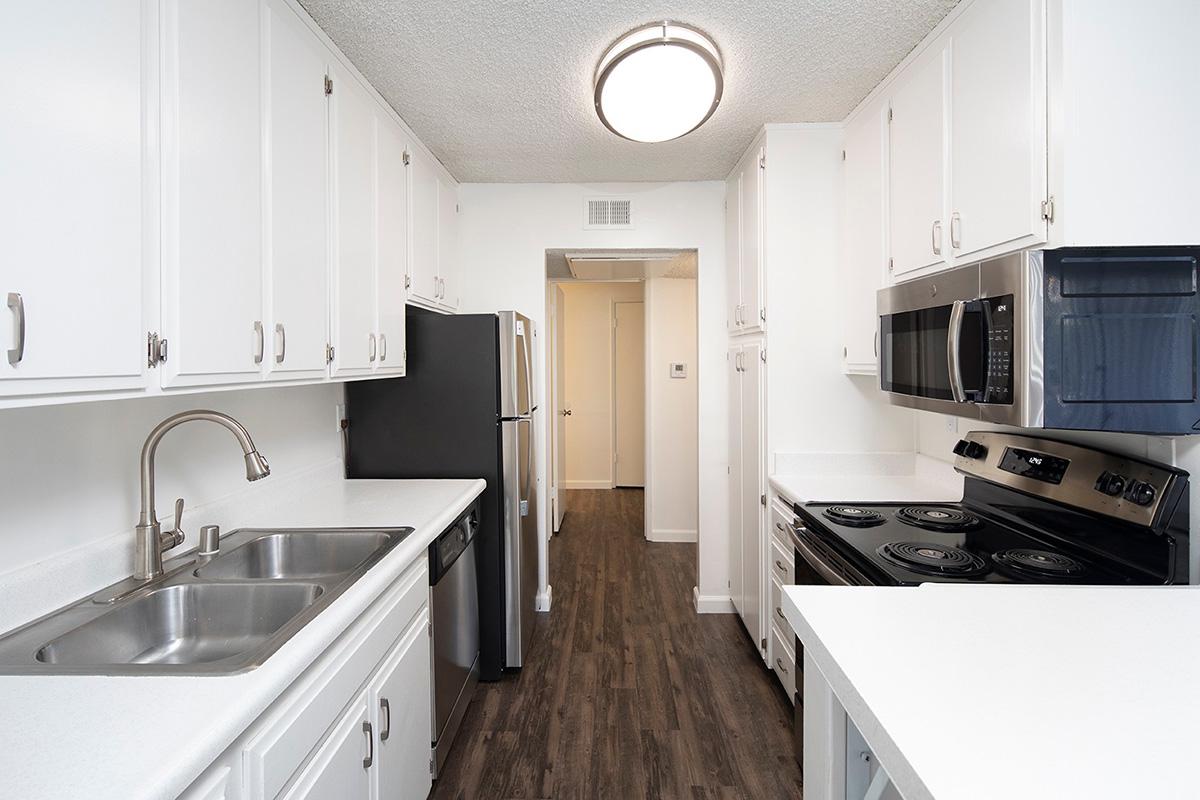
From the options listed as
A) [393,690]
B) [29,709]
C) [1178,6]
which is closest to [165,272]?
[29,709]

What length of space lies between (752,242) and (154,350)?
94.4 inches

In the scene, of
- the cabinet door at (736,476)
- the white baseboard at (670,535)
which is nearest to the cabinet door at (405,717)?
the cabinet door at (736,476)

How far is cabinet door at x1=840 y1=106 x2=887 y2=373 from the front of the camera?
2238 millimetres

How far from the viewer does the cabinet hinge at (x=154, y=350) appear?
110 centimetres

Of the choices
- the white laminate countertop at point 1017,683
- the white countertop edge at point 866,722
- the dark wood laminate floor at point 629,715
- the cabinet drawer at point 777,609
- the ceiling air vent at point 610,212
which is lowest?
the dark wood laminate floor at point 629,715

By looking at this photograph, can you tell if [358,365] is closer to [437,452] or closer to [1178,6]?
[437,452]

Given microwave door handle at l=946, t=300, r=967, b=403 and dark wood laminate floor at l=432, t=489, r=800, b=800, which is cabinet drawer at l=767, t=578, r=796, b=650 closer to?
dark wood laminate floor at l=432, t=489, r=800, b=800

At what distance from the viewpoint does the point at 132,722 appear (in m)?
0.81

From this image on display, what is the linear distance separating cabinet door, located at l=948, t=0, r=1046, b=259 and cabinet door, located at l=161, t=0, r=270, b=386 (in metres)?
1.88

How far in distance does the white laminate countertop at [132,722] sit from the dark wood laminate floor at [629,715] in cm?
120

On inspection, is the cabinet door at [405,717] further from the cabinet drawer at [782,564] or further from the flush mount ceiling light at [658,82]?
the flush mount ceiling light at [658,82]

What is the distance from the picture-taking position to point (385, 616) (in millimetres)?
1482

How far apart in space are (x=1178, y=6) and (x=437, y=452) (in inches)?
102

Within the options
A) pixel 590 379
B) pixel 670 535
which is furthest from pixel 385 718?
pixel 590 379
